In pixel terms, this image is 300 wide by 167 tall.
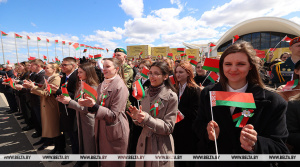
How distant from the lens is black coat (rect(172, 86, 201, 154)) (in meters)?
2.62

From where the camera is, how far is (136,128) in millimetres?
3254

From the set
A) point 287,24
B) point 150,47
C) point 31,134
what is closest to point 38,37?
point 150,47

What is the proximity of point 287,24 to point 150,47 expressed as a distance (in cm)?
2006

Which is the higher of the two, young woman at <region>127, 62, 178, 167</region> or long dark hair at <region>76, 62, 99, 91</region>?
long dark hair at <region>76, 62, 99, 91</region>

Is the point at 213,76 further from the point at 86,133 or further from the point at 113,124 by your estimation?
the point at 86,133

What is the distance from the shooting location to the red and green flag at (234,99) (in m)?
1.15

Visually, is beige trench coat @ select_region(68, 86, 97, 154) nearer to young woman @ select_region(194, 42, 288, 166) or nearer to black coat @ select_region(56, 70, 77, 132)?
black coat @ select_region(56, 70, 77, 132)

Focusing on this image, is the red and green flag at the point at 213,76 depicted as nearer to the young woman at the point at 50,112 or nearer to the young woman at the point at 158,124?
the young woman at the point at 158,124

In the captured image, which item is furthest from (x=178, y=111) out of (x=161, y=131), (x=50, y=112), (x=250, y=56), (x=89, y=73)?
(x=50, y=112)

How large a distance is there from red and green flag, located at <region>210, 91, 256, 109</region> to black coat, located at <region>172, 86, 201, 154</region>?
1378 mm

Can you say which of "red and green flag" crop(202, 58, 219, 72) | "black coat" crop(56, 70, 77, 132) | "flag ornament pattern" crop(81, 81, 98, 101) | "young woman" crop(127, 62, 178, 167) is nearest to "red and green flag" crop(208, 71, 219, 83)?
"red and green flag" crop(202, 58, 219, 72)

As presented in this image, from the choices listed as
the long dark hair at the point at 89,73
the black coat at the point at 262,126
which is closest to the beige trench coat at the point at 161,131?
the black coat at the point at 262,126

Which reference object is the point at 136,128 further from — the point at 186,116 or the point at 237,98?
the point at 237,98

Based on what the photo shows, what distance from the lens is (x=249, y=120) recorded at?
1.23 meters
